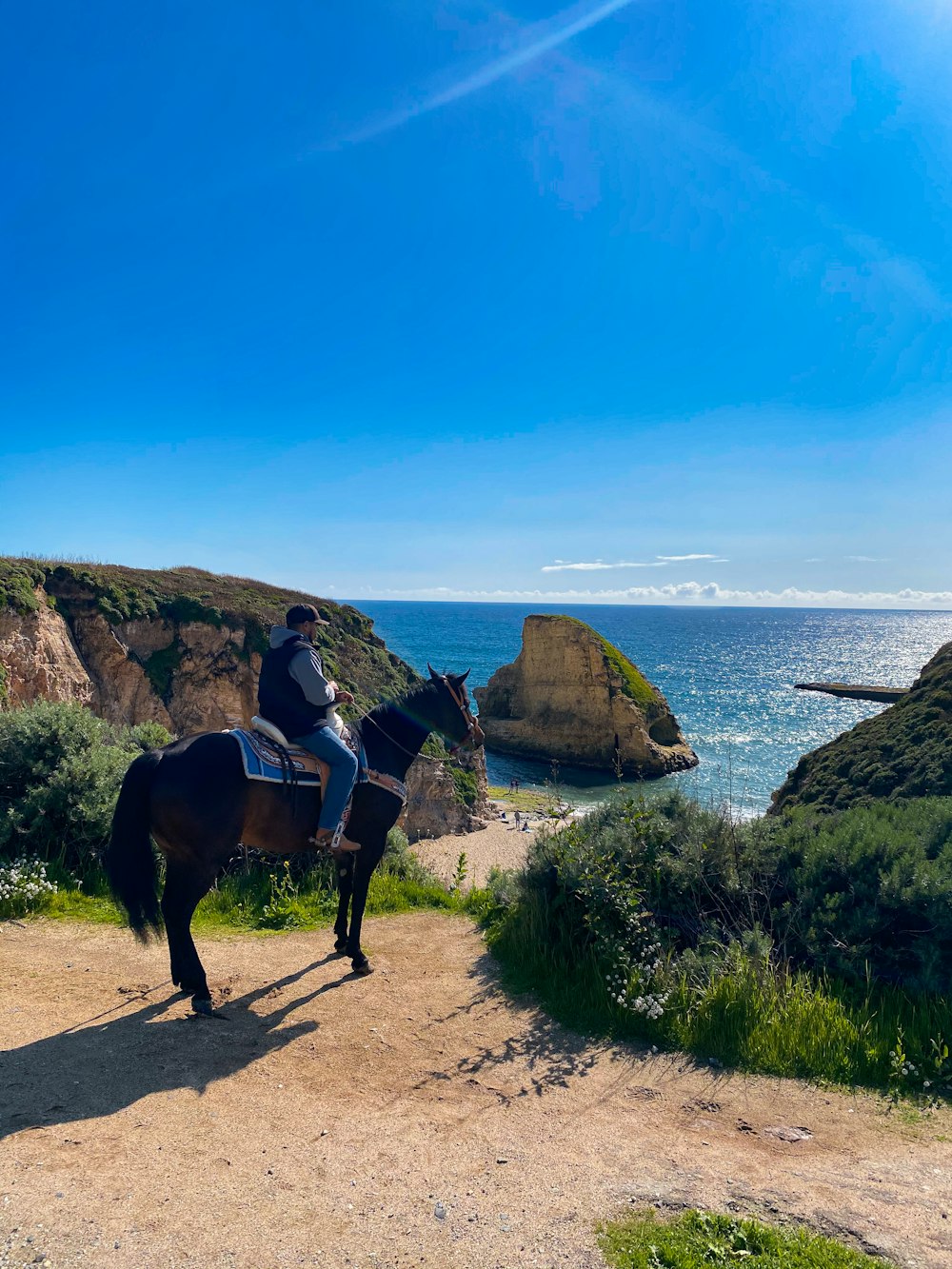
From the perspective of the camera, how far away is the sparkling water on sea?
43719 mm

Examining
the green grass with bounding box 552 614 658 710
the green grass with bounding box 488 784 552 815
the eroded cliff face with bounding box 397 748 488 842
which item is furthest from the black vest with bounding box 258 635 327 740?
the green grass with bounding box 552 614 658 710

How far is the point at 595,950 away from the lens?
6531 mm

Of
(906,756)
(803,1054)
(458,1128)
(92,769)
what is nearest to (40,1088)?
(458,1128)

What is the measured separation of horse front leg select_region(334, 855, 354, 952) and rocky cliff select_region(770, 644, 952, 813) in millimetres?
7905

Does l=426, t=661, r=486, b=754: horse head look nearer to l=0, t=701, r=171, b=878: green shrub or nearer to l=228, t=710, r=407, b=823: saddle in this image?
l=228, t=710, r=407, b=823: saddle

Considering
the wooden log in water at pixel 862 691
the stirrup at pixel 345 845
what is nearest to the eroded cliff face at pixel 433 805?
the stirrup at pixel 345 845

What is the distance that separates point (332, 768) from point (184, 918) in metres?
1.74

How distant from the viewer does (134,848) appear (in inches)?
219

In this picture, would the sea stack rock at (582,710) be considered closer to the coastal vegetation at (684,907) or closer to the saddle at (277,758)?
the coastal vegetation at (684,907)

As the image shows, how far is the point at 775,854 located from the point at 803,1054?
230 centimetres

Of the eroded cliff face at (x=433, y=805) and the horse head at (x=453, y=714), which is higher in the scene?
the horse head at (x=453, y=714)

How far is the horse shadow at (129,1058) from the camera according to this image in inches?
166

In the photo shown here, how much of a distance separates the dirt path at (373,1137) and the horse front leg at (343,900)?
2.81ft

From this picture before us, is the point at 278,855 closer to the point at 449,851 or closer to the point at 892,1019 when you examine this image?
the point at 892,1019
